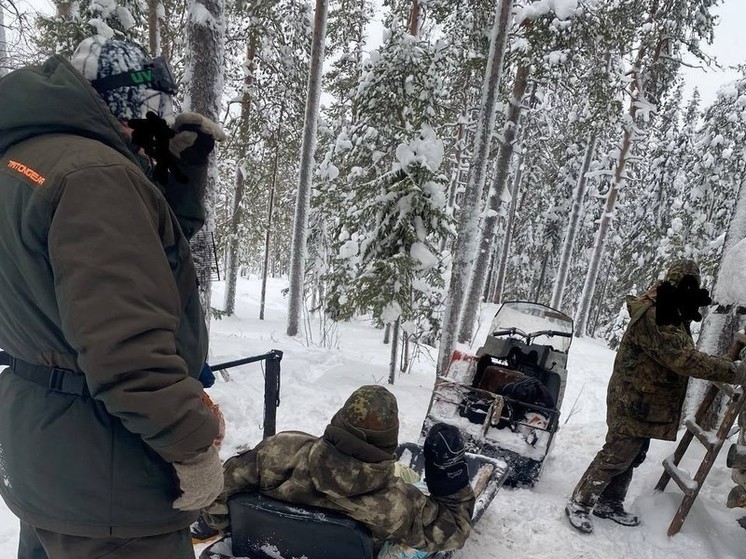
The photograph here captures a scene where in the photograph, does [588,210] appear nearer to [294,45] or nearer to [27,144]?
[294,45]

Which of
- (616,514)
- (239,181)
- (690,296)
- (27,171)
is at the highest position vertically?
(27,171)

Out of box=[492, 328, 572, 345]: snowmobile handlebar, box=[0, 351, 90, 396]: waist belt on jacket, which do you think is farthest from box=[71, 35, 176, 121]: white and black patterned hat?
box=[492, 328, 572, 345]: snowmobile handlebar

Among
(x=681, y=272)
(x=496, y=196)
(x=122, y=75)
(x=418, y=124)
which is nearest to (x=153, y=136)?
(x=122, y=75)

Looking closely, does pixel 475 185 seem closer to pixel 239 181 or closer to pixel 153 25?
pixel 153 25

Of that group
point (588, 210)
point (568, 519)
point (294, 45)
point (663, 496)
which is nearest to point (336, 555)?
point (568, 519)

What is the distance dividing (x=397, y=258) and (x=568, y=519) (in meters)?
4.81

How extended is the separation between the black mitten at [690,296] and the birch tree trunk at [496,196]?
8793 mm

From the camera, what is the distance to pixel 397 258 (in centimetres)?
809

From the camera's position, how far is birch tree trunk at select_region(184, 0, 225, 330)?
5688mm

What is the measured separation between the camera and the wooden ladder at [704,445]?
12.1 feet

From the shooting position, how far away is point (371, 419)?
253 cm

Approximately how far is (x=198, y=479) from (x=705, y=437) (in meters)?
4.06

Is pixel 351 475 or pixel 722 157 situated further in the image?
pixel 722 157

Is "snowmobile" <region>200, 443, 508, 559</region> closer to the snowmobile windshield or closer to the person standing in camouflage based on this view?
the person standing in camouflage
